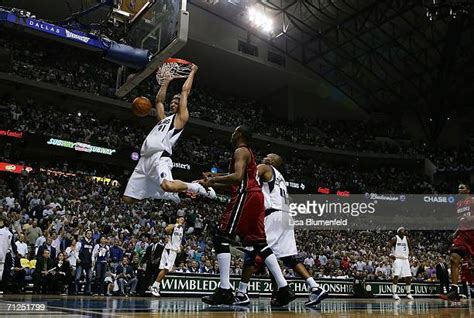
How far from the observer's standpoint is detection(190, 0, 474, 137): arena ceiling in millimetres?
28156

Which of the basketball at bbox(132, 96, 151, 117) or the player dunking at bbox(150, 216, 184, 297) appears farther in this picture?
the player dunking at bbox(150, 216, 184, 297)

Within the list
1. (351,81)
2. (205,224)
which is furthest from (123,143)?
(351,81)

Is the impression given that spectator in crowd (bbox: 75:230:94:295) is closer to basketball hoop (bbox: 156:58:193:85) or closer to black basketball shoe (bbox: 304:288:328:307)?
basketball hoop (bbox: 156:58:193:85)

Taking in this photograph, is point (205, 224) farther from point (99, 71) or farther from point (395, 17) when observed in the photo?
point (395, 17)

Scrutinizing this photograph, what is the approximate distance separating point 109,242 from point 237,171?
8065 millimetres

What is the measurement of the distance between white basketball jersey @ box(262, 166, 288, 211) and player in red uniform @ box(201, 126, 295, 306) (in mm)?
1113

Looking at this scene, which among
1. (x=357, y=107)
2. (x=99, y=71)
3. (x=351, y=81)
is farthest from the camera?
(x=357, y=107)

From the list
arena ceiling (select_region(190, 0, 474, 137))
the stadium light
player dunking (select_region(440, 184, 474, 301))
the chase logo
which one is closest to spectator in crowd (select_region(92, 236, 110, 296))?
player dunking (select_region(440, 184, 474, 301))

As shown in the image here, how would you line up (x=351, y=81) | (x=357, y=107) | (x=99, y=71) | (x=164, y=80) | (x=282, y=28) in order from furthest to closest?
(x=357, y=107) → (x=351, y=81) → (x=282, y=28) → (x=99, y=71) → (x=164, y=80)

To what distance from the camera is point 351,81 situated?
1419 inches

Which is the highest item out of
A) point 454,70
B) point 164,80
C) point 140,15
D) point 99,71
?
point 454,70

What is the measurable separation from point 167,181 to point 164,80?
1.95 metres

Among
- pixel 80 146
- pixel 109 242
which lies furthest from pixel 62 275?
pixel 80 146

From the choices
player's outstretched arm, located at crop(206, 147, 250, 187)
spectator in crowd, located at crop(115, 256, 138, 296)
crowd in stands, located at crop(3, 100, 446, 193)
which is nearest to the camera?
player's outstretched arm, located at crop(206, 147, 250, 187)
